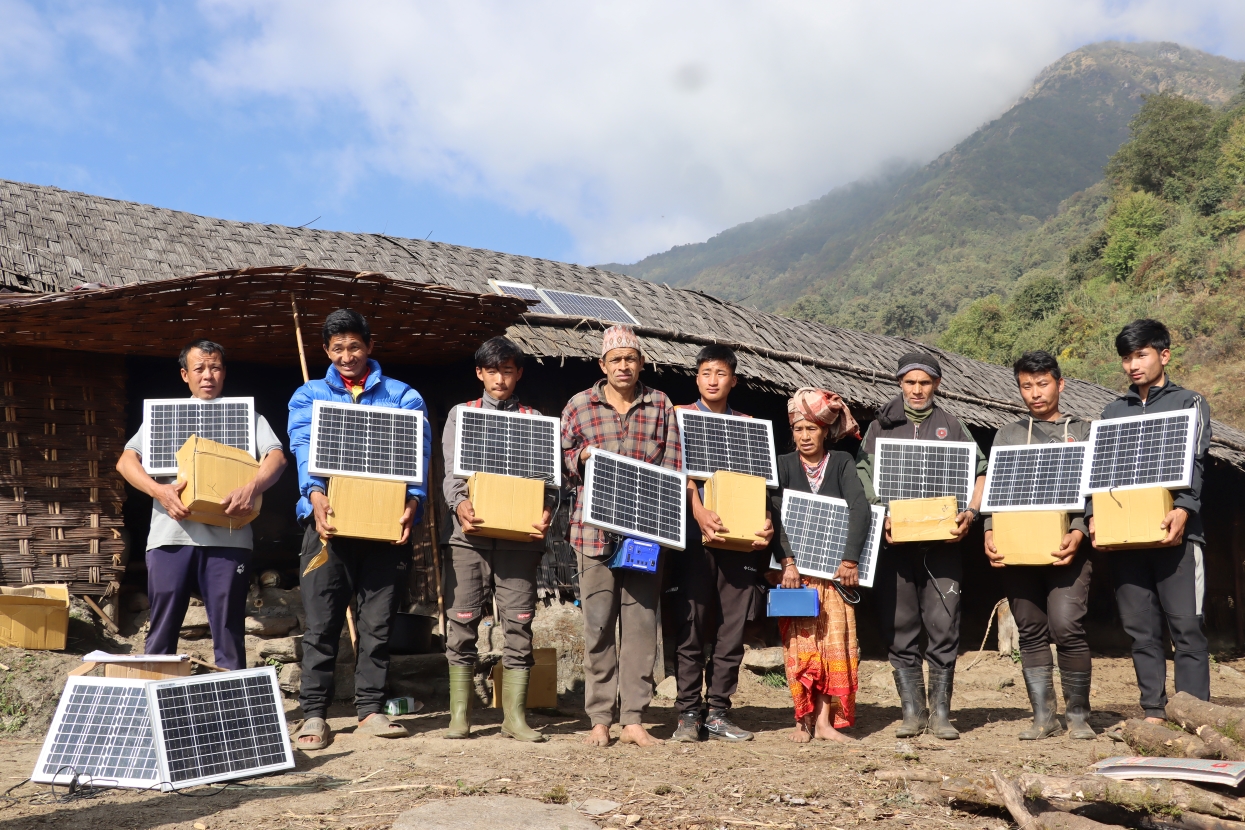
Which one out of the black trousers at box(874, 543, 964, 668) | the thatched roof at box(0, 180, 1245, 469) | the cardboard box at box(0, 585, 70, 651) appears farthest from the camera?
the thatched roof at box(0, 180, 1245, 469)

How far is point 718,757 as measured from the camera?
443 cm

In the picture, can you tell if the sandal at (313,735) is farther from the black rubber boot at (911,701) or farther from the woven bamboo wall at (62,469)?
the black rubber boot at (911,701)

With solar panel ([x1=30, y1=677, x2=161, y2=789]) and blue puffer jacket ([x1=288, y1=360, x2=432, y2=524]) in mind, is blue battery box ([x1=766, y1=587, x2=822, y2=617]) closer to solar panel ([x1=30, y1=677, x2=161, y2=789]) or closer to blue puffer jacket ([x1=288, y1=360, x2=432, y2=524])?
blue puffer jacket ([x1=288, y1=360, x2=432, y2=524])

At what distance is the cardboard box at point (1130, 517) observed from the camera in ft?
15.0

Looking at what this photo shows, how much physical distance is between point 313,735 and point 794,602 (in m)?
2.41

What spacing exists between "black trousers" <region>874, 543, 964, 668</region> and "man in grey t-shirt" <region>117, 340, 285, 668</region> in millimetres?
3273

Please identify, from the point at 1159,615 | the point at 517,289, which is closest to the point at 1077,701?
the point at 1159,615

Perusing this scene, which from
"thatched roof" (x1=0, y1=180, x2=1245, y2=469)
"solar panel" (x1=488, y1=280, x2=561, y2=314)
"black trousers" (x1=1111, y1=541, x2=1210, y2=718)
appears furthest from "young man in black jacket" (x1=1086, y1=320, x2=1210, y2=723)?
"solar panel" (x1=488, y1=280, x2=561, y2=314)

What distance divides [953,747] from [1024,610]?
82 cm

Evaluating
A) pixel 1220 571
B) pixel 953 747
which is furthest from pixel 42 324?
pixel 1220 571

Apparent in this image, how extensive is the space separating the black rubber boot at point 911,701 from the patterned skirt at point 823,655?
287 millimetres

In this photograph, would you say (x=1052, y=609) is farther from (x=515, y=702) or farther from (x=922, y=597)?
(x=515, y=702)

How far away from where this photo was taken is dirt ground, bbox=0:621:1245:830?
3355 millimetres

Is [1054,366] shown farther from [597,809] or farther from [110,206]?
[110,206]
